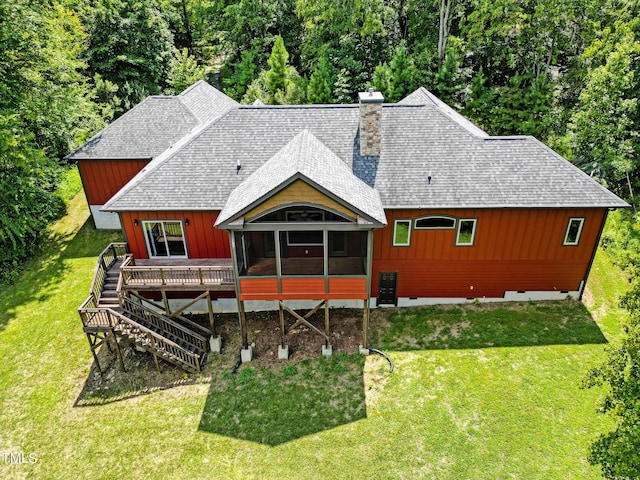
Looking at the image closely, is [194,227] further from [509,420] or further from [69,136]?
[69,136]

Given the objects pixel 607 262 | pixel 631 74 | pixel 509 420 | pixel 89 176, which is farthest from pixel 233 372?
pixel 631 74

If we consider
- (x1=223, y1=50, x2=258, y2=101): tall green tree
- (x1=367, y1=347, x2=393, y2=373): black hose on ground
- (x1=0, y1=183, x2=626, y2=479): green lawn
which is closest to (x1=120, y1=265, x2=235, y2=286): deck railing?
(x1=0, y1=183, x2=626, y2=479): green lawn

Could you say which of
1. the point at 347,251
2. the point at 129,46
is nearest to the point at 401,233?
the point at 347,251

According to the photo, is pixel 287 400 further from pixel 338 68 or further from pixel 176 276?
pixel 338 68

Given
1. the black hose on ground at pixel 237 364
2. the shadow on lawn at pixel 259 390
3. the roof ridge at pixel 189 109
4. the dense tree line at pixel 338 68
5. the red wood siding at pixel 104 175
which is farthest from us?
the roof ridge at pixel 189 109

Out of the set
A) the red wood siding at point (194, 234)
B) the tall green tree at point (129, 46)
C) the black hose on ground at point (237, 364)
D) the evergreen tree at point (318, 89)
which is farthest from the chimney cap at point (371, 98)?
the tall green tree at point (129, 46)

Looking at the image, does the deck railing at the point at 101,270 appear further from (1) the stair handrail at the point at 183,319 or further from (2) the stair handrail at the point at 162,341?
(2) the stair handrail at the point at 162,341
